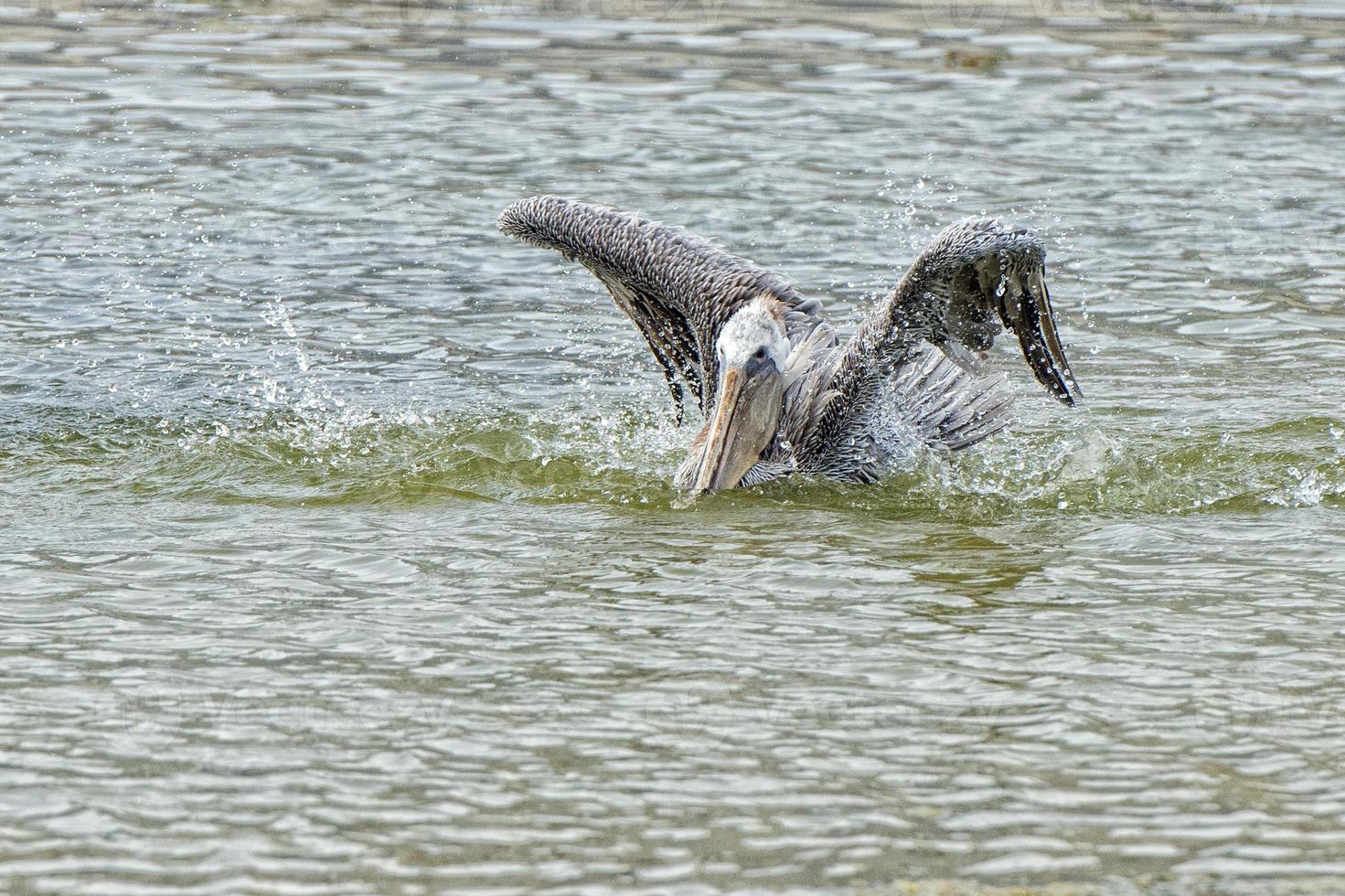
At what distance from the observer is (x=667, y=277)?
29.1ft

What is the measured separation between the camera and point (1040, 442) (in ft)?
28.8

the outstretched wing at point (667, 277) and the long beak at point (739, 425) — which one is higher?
the outstretched wing at point (667, 277)

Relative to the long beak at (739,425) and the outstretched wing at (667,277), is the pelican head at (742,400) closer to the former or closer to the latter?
the long beak at (739,425)

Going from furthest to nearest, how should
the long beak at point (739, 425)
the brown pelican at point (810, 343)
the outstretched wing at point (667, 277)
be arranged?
1. the outstretched wing at point (667, 277)
2. the long beak at point (739, 425)
3. the brown pelican at point (810, 343)

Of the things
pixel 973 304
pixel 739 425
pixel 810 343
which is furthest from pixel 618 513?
pixel 973 304

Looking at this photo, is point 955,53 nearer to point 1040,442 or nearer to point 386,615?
point 1040,442

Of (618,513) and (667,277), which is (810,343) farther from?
(618,513)

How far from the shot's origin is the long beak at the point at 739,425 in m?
7.93

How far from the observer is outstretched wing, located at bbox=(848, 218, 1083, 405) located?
748 centimetres

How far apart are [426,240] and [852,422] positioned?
4.61 meters

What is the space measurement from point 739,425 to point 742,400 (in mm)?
114

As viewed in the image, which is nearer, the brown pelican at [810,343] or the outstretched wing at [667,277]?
the brown pelican at [810,343]

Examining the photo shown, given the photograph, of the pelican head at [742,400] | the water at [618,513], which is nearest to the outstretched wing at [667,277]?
the water at [618,513]

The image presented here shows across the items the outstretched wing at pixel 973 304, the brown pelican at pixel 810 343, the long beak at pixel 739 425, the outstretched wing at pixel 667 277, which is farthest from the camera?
the outstretched wing at pixel 667 277
